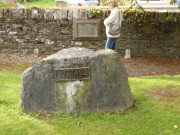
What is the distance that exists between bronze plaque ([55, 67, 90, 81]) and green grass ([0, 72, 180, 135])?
674 mm

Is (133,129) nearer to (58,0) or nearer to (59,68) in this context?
(59,68)

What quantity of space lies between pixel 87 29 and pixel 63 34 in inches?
41.1

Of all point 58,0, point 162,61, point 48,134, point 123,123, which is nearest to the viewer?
point 48,134

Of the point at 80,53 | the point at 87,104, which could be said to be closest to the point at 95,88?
the point at 87,104

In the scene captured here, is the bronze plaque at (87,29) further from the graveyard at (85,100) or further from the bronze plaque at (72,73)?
the bronze plaque at (72,73)

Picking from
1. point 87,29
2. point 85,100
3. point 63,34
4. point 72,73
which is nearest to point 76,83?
point 72,73

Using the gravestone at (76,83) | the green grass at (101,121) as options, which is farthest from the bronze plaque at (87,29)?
the gravestone at (76,83)

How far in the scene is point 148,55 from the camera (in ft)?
36.9

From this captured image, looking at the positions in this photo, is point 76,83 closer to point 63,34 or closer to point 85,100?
point 85,100

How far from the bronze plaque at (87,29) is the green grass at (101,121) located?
5.61 metres

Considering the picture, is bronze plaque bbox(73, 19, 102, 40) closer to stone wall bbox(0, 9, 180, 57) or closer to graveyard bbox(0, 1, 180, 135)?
stone wall bbox(0, 9, 180, 57)

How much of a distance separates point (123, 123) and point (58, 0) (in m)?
14.6

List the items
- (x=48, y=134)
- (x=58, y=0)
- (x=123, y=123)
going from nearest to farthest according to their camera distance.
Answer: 1. (x=48, y=134)
2. (x=123, y=123)
3. (x=58, y=0)

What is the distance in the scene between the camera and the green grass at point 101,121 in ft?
14.5
